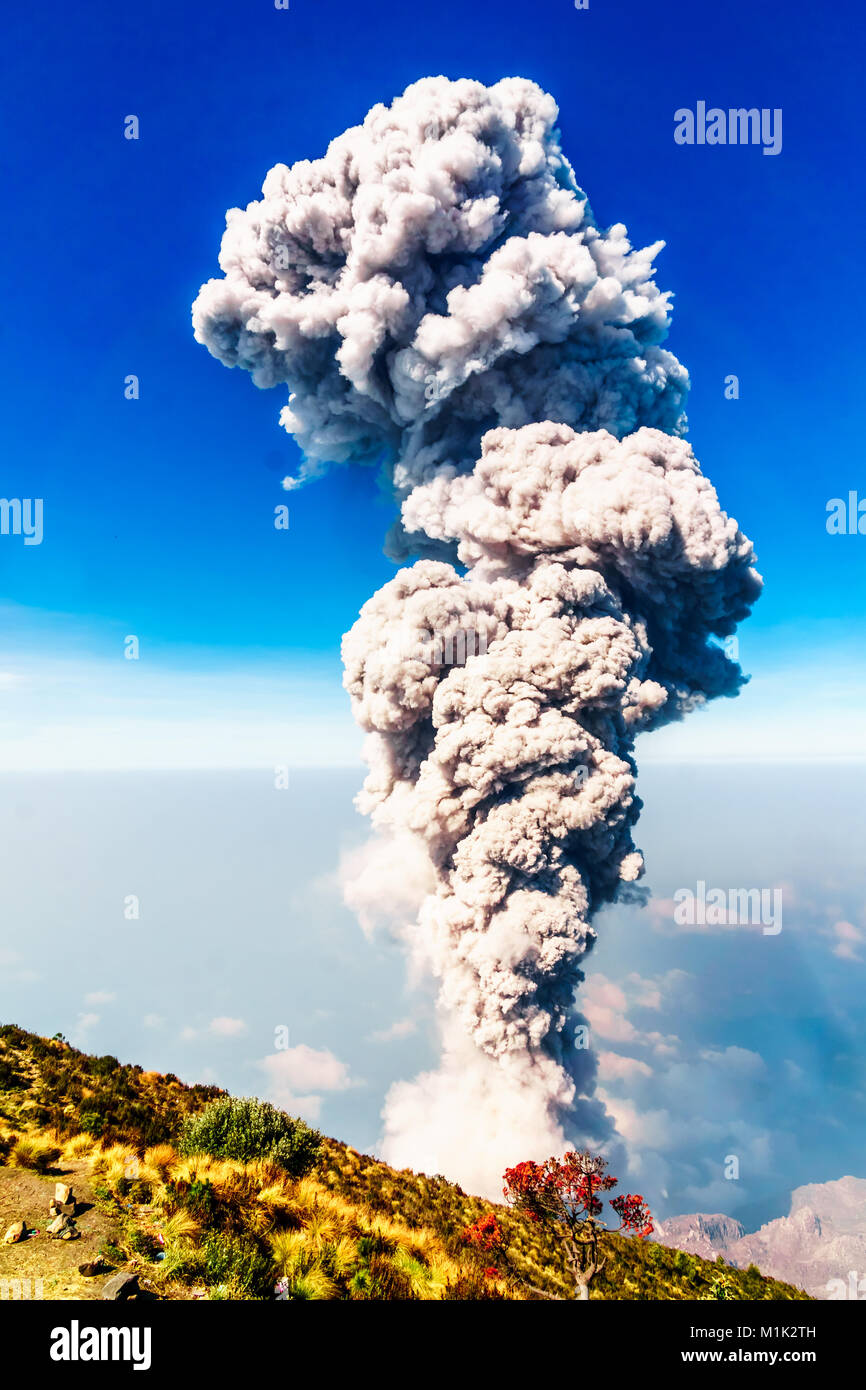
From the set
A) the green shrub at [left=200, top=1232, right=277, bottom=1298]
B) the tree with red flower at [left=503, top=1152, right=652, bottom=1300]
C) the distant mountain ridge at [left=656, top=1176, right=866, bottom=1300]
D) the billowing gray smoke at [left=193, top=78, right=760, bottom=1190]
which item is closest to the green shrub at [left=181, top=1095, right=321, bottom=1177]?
the green shrub at [left=200, top=1232, right=277, bottom=1298]

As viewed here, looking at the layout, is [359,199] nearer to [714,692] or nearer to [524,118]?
[524,118]

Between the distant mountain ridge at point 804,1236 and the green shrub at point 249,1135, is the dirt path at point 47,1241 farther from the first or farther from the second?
the distant mountain ridge at point 804,1236

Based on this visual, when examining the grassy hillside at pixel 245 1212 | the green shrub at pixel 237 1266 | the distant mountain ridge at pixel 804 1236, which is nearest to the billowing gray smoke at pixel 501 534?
the grassy hillside at pixel 245 1212

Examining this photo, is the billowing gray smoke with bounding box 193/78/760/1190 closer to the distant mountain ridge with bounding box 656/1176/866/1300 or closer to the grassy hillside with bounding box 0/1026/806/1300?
the grassy hillside with bounding box 0/1026/806/1300

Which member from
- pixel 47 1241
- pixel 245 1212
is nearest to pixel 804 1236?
pixel 245 1212

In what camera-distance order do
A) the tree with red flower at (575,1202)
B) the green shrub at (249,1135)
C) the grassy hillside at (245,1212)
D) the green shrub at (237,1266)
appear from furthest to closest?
the green shrub at (249,1135) < the tree with red flower at (575,1202) < the grassy hillside at (245,1212) < the green shrub at (237,1266)

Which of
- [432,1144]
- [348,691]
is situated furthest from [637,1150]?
[348,691]
